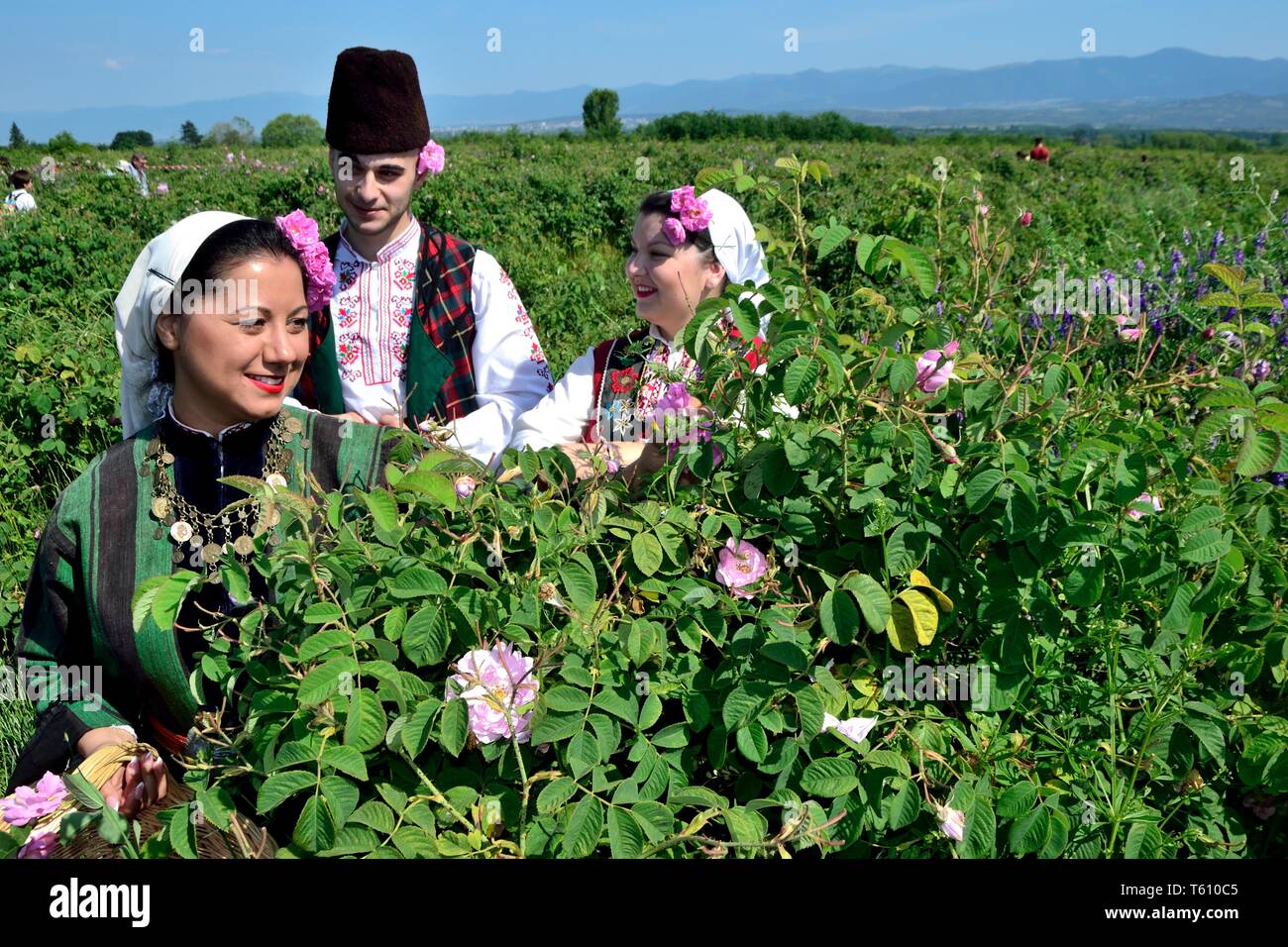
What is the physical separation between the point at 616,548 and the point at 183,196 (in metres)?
14.1

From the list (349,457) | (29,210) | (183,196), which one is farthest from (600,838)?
(183,196)

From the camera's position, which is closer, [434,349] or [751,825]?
[751,825]

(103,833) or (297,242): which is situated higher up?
(297,242)

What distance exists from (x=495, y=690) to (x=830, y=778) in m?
0.43

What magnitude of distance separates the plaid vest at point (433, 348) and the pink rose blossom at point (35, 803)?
5.45 feet

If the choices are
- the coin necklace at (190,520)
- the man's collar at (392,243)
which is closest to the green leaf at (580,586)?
the coin necklace at (190,520)

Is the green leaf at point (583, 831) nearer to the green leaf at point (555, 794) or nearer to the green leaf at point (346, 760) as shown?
the green leaf at point (555, 794)

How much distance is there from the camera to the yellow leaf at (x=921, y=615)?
125cm

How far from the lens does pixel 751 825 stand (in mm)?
1148

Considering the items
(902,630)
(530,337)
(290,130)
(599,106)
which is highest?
(599,106)

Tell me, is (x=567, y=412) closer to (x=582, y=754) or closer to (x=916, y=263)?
(x=916, y=263)

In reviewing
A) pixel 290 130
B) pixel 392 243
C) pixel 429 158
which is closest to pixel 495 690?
pixel 392 243

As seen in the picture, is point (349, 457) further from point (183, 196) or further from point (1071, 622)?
point (183, 196)

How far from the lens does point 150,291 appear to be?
199 cm
